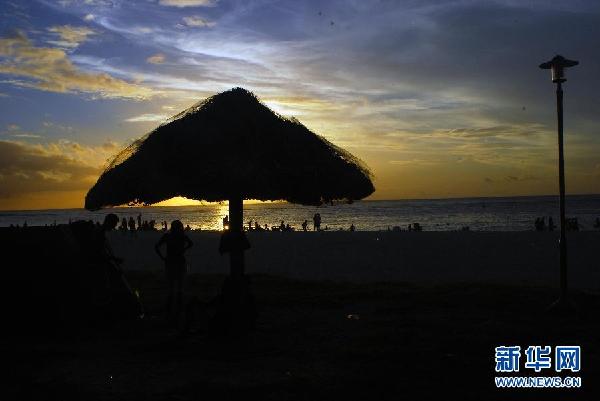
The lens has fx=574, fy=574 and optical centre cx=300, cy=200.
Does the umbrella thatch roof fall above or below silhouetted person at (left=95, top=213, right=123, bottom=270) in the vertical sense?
above

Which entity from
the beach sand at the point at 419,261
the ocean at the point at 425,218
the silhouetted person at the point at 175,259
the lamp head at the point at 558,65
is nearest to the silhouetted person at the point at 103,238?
the silhouetted person at the point at 175,259

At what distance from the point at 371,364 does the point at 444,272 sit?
35.7ft

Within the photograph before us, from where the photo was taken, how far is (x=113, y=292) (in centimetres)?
884

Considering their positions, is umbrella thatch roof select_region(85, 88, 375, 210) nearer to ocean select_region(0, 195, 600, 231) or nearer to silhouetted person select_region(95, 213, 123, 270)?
silhouetted person select_region(95, 213, 123, 270)

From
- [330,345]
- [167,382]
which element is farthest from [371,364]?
[167,382]

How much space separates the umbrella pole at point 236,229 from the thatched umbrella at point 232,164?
1cm

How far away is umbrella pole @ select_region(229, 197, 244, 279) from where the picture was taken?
8.05 m

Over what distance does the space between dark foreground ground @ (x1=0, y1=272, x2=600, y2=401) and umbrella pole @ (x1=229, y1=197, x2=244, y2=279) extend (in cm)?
91

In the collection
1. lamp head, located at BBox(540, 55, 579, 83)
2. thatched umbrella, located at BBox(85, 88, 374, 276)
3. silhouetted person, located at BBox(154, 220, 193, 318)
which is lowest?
silhouetted person, located at BBox(154, 220, 193, 318)

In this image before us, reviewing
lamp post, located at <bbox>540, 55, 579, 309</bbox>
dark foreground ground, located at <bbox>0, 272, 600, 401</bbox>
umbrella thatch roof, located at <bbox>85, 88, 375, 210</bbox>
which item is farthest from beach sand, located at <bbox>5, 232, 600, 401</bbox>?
umbrella thatch roof, located at <bbox>85, 88, 375, 210</bbox>

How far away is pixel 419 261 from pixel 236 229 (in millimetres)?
12424

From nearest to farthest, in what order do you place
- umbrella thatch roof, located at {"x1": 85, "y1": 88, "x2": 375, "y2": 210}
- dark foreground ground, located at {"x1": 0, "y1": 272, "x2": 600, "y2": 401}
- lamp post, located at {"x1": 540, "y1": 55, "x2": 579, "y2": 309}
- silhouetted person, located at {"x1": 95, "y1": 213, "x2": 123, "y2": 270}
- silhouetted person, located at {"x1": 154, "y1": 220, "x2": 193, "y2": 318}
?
dark foreground ground, located at {"x1": 0, "y1": 272, "x2": 600, "y2": 401} < umbrella thatch roof, located at {"x1": 85, "y1": 88, "x2": 375, "y2": 210} < silhouetted person, located at {"x1": 95, "y1": 213, "x2": 123, "y2": 270} < silhouetted person, located at {"x1": 154, "y1": 220, "x2": 193, "y2": 318} < lamp post, located at {"x1": 540, "y1": 55, "x2": 579, "y2": 309}

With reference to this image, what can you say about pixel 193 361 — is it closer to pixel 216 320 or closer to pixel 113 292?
pixel 216 320

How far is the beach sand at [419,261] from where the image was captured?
50.6 feet
